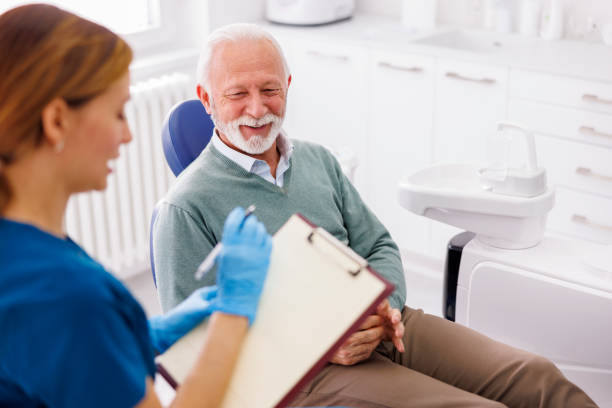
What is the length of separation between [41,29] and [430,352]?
1104 mm

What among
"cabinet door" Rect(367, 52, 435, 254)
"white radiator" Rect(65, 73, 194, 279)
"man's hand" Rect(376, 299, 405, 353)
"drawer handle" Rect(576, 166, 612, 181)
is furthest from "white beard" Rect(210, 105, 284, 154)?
"drawer handle" Rect(576, 166, 612, 181)

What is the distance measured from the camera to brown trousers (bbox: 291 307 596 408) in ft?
4.90

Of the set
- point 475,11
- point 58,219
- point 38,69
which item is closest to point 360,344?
point 58,219

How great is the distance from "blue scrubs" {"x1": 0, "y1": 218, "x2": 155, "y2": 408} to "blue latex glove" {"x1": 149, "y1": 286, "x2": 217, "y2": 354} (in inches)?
10.2

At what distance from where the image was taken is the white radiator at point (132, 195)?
285 centimetres

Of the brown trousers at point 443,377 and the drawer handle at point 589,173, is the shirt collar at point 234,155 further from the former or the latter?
the drawer handle at point 589,173

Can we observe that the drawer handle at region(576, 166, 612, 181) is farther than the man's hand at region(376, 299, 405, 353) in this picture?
Yes

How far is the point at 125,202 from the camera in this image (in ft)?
9.69

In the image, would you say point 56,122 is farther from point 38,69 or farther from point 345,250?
point 345,250

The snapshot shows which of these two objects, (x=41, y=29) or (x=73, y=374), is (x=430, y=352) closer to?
(x=73, y=374)

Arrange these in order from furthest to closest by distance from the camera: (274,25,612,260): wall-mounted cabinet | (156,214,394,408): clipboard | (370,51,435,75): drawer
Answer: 1. (370,51,435,75): drawer
2. (274,25,612,260): wall-mounted cabinet
3. (156,214,394,408): clipboard

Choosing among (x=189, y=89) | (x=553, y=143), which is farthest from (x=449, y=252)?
(x=189, y=89)

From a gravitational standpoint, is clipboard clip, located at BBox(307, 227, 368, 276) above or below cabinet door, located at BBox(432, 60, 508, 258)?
above

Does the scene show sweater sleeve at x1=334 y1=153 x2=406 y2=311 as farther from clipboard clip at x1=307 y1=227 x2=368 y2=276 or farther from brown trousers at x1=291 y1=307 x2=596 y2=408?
clipboard clip at x1=307 y1=227 x2=368 y2=276
